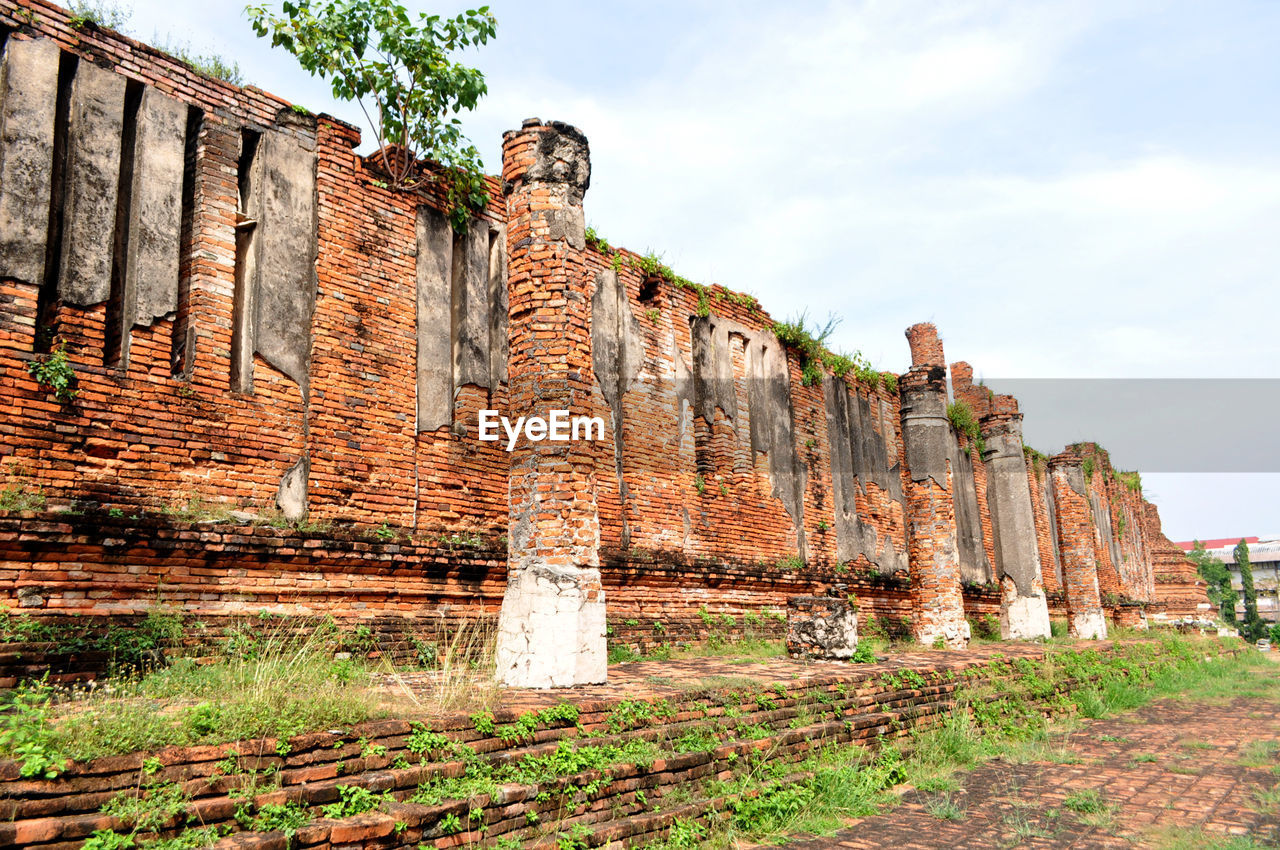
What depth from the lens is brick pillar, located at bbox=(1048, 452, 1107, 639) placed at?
61.4 feet

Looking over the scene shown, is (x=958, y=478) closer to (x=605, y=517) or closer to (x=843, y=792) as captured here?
(x=605, y=517)

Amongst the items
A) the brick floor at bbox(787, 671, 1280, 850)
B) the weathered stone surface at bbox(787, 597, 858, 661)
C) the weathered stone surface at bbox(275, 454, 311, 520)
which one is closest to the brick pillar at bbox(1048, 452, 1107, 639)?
the brick floor at bbox(787, 671, 1280, 850)

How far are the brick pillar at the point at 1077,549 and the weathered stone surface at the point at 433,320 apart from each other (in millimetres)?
15549

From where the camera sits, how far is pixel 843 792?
581cm

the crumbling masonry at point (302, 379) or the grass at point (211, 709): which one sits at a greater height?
the crumbling masonry at point (302, 379)

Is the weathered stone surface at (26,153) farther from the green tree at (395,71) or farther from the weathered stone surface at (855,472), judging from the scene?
the weathered stone surface at (855,472)

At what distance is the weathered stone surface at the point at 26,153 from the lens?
6.20 m

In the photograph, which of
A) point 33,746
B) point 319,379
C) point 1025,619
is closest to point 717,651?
point 319,379

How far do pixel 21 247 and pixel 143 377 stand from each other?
1181 millimetres

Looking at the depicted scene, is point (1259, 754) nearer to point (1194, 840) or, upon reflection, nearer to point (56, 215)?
point (1194, 840)

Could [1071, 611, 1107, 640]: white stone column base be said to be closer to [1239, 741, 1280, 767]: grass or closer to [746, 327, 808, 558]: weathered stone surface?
[746, 327, 808, 558]: weathered stone surface

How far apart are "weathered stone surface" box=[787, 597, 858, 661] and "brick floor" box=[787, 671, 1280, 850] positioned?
2.20 m

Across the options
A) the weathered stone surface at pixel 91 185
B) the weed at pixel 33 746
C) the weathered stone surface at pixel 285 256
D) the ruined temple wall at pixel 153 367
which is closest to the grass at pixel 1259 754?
the weed at pixel 33 746

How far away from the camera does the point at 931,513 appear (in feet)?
47.1
